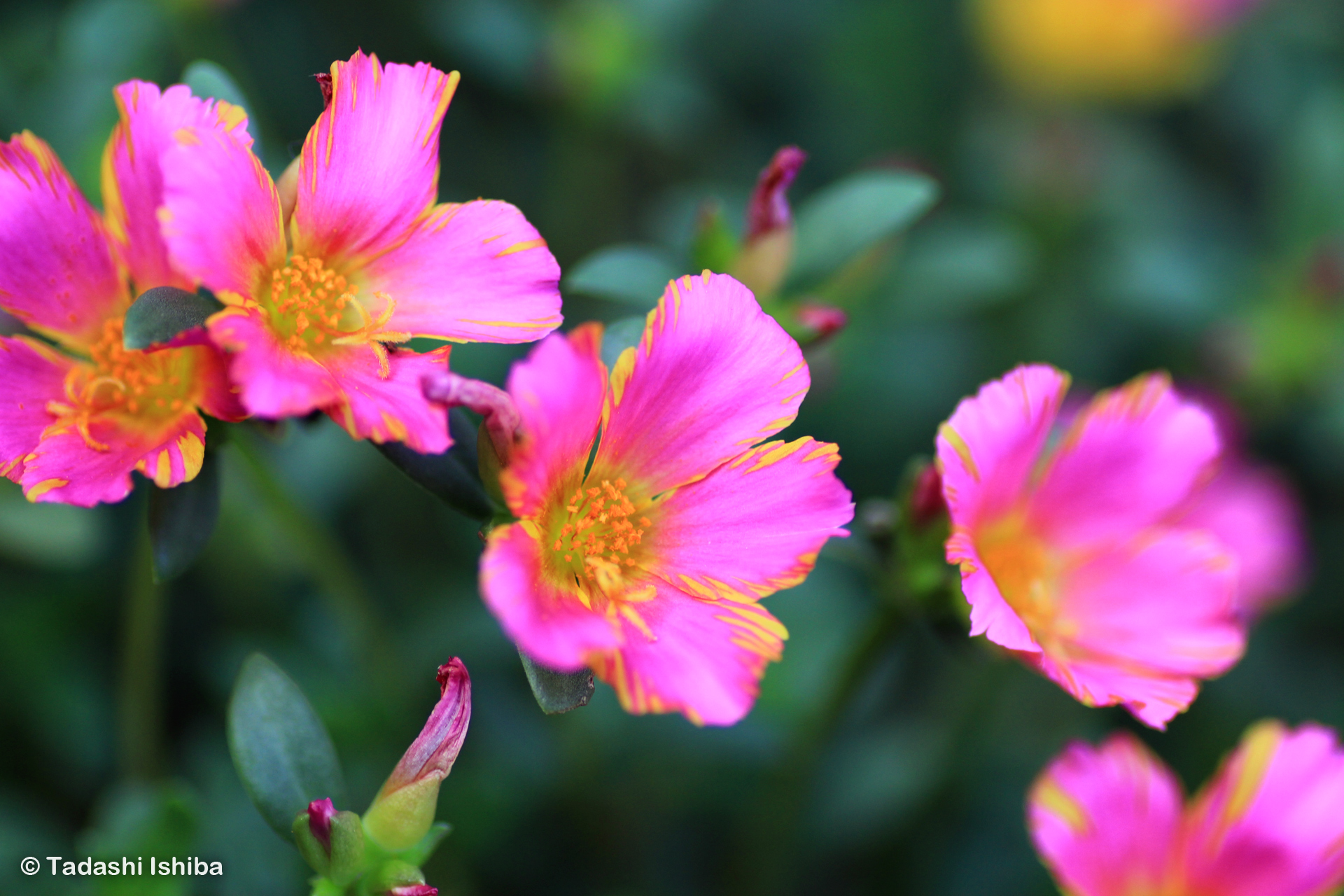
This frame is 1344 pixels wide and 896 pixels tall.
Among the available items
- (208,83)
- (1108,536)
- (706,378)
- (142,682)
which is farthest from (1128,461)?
(142,682)

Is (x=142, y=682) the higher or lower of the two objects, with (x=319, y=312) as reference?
lower

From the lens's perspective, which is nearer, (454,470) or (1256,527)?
(454,470)

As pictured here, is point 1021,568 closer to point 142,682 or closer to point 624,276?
point 624,276

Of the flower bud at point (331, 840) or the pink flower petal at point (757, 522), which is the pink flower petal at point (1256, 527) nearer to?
the pink flower petal at point (757, 522)

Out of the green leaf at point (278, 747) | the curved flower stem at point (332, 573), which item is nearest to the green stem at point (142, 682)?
the curved flower stem at point (332, 573)

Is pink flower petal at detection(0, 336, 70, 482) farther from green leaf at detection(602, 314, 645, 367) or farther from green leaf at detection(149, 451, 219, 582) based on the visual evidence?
green leaf at detection(602, 314, 645, 367)

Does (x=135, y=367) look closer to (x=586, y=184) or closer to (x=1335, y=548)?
(x=586, y=184)

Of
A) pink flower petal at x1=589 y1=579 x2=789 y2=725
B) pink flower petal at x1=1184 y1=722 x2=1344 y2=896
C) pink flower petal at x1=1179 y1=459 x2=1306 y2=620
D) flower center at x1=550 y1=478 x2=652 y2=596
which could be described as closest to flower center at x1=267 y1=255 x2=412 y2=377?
flower center at x1=550 y1=478 x2=652 y2=596
